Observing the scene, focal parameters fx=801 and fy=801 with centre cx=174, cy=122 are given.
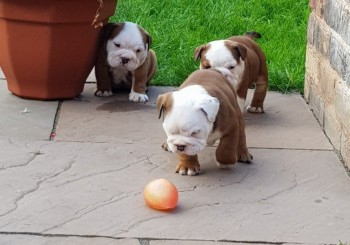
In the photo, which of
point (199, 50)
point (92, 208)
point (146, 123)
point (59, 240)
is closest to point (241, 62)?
point (199, 50)

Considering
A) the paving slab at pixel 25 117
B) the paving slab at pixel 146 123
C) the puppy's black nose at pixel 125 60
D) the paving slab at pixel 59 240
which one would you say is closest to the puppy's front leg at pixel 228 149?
the paving slab at pixel 146 123

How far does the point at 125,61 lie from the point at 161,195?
1702 millimetres

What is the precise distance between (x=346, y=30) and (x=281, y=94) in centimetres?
130

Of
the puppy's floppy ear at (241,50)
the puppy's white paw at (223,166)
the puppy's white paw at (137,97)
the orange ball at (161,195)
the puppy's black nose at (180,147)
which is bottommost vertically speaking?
the puppy's white paw at (137,97)

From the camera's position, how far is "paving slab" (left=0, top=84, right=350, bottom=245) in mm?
3447

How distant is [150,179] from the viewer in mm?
4020

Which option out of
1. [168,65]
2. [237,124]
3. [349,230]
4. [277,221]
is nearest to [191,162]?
[237,124]

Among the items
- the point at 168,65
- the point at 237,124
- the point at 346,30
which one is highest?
the point at 346,30

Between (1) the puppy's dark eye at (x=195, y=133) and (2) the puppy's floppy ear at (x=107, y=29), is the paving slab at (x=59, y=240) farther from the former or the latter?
(2) the puppy's floppy ear at (x=107, y=29)

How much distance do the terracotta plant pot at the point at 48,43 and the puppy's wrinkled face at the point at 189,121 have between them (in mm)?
1336

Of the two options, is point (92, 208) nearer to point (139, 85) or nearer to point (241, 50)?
point (241, 50)

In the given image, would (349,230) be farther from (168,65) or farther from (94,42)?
(168,65)

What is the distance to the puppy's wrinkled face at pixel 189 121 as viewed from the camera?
152 inches

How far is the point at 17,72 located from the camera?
5.12 m
